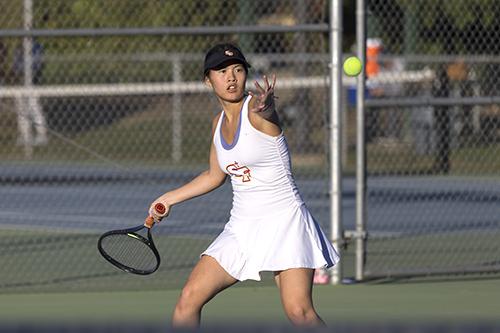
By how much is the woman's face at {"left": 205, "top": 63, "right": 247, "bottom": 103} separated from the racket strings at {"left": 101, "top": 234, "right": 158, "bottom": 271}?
85 cm

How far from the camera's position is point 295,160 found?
18.6 meters

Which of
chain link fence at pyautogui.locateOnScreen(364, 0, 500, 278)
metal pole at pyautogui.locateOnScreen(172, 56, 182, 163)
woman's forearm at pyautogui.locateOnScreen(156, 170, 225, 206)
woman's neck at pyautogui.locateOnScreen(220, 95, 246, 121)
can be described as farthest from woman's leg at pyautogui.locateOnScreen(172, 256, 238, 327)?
metal pole at pyautogui.locateOnScreen(172, 56, 182, 163)

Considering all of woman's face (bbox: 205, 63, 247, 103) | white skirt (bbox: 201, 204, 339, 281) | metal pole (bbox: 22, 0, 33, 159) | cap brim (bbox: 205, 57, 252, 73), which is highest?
metal pole (bbox: 22, 0, 33, 159)

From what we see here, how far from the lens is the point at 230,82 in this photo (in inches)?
209

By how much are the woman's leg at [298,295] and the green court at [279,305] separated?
1.88m

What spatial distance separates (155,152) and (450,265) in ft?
35.6

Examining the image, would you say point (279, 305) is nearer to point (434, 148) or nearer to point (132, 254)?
point (132, 254)

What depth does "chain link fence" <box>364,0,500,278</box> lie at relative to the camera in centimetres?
1045

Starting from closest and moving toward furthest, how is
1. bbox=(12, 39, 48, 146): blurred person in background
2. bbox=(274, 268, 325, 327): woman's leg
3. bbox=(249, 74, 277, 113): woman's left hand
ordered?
bbox=(249, 74, 277, 113): woman's left hand, bbox=(274, 268, 325, 327): woman's leg, bbox=(12, 39, 48, 146): blurred person in background

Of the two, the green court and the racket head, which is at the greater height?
the green court

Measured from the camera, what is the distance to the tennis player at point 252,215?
5.22m

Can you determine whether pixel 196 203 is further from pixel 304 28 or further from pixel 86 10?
pixel 304 28

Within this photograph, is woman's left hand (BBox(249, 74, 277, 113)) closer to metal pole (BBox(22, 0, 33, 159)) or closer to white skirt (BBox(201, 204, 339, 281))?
white skirt (BBox(201, 204, 339, 281))

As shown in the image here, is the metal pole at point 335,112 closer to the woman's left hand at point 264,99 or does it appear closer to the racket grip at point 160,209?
the racket grip at point 160,209
